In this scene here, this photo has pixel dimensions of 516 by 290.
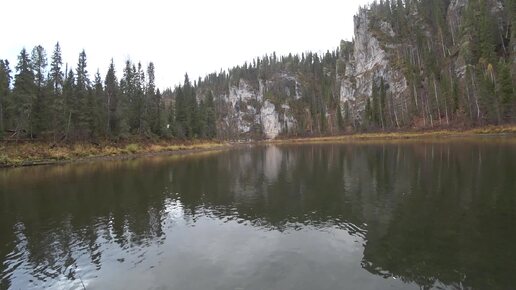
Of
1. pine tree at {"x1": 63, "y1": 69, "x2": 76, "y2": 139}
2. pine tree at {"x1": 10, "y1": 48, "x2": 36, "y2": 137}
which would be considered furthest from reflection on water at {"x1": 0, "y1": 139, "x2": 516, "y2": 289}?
pine tree at {"x1": 63, "y1": 69, "x2": 76, "y2": 139}

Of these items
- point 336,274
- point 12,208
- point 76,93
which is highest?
point 76,93

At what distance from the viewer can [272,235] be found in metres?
16.8

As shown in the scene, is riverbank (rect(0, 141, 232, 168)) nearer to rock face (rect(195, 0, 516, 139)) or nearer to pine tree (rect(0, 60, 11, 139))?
pine tree (rect(0, 60, 11, 139))

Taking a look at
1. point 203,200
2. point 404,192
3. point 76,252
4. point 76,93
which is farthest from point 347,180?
point 76,93

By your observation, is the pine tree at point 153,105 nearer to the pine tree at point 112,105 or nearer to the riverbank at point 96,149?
the riverbank at point 96,149

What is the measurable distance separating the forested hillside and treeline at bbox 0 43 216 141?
23 centimetres

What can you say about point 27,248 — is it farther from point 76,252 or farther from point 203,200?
point 203,200

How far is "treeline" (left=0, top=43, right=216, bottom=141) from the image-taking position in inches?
2511

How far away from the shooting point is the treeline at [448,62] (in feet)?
268

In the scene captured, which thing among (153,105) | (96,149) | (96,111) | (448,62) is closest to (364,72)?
(448,62)

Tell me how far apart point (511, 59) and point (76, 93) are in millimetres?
110941

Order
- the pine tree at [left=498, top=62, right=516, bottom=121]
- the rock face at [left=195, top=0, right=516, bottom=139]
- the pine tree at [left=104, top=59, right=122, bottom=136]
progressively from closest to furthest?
the pine tree at [left=498, top=62, right=516, bottom=121] < the pine tree at [left=104, top=59, right=122, bottom=136] < the rock face at [left=195, top=0, right=516, bottom=139]

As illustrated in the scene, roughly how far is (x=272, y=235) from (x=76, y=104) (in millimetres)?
68872

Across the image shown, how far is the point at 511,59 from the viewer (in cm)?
8756
